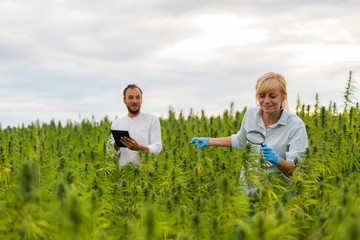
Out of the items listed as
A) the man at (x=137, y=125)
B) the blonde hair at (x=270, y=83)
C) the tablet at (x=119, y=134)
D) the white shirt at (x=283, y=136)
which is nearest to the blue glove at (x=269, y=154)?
the white shirt at (x=283, y=136)

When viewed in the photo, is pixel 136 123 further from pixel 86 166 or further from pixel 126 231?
pixel 126 231

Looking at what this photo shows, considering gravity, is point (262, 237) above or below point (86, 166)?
below

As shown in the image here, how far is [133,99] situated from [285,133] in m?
3.76

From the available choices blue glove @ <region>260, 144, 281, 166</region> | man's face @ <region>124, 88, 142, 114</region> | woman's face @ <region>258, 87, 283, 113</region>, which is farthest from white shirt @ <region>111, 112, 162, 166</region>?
blue glove @ <region>260, 144, 281, 166</region>

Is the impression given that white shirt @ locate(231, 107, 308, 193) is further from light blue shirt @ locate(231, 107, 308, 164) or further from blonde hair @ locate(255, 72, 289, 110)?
blonde hair @ locate(255, 72, 289, 110)

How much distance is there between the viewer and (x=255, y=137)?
4812mm

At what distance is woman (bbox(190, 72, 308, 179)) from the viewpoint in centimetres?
445

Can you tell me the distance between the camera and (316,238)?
3119 millimetres

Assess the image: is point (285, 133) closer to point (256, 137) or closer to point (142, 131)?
point (256, 137)

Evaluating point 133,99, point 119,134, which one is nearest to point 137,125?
point 133,99

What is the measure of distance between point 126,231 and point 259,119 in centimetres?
259

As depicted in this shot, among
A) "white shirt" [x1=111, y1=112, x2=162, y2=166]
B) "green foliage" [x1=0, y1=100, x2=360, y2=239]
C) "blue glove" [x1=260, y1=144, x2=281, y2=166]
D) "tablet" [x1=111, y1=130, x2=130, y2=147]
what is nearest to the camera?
"green foliage" [x1=0, y1=100, x2=360, y2=239]

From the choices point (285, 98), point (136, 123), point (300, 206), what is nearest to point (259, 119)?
point (285, 98)

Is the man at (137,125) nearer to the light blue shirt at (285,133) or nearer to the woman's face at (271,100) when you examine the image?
the light blue shirt at (285,133)
